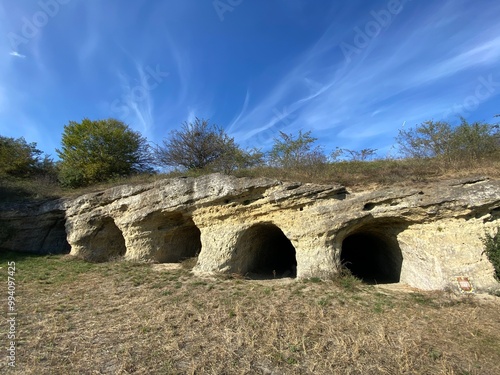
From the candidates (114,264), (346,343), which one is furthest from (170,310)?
(114,264)

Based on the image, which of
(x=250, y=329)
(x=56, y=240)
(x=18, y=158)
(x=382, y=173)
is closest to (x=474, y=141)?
(x=382, y=173)

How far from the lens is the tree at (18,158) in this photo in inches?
723

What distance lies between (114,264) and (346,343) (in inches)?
390

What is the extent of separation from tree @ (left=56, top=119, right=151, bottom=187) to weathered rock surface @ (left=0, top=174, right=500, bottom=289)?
9.05 ft

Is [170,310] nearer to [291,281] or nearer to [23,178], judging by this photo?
[291,281]

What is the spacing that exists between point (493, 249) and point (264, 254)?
7.82 meters

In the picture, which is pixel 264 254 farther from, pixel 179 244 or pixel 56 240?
pixel 56 240

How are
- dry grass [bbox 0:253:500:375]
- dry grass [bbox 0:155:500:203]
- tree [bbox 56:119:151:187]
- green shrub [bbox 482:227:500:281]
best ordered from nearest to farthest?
1. dry grass [bbox 0:253:500:375]
2. green shrub [bbox 482:227:500:281]
3. dry grass [bbox 0:155:500:203]
4. tree [bbox 56:119:151:187]

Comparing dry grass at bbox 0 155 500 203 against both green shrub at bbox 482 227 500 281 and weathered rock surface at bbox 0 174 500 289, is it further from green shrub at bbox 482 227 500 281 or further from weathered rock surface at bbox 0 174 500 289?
green shrub at bbox 482 227 500 281

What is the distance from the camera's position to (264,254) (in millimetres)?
12453

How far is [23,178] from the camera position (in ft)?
61.5

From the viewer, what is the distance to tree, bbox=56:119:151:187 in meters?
16.3

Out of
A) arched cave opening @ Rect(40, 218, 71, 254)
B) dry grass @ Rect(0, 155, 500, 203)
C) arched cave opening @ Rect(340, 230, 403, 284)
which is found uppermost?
dry grass @ Rect(0, 155, 500, 203)

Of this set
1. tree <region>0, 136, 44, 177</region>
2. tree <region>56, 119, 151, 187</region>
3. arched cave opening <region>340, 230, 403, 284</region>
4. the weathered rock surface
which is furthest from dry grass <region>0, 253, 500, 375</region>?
tree <region>0, 136, 44, 177</region>
